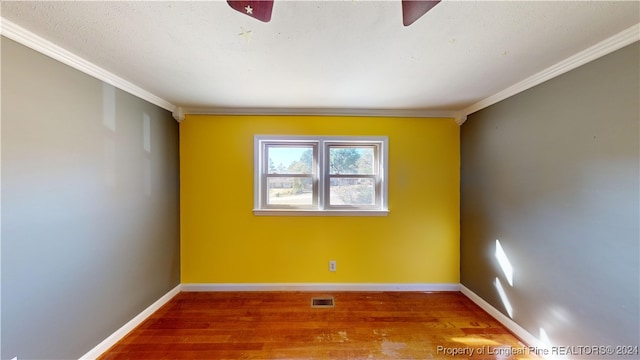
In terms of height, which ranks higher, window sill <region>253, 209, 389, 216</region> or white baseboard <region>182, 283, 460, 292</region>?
window sill <region>253, 209, 389, 216</region>

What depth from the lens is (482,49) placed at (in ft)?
4.62

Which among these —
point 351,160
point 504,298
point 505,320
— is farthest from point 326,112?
point 505,320

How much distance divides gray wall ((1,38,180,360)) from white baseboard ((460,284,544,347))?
3.28 metres

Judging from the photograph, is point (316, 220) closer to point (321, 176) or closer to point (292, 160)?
point (321, 176)

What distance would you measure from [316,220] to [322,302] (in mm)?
865

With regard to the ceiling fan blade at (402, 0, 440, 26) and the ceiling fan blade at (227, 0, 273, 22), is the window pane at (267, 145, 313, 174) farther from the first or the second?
the ceiling fan blade at (402, 0, 440, 26)

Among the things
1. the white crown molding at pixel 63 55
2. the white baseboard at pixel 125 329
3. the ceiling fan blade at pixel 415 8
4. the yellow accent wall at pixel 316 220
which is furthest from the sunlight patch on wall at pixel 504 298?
the white crown molding at pixel 63 55

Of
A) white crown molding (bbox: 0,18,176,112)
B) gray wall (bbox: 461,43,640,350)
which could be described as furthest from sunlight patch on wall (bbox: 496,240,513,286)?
white crown molding (bbox: 0,18,176,112)

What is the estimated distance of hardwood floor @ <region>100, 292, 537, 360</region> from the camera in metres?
1.76

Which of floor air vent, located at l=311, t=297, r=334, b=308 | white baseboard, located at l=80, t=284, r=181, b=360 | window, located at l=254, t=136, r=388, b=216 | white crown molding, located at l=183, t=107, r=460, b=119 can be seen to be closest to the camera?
white baseboard, located at l=80, t=284, r=181, b=360

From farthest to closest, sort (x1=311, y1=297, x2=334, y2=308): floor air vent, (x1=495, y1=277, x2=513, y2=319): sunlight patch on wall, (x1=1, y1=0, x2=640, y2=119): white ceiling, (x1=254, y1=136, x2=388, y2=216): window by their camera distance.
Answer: (x1=254, y1=136, x2=388, y2=216): window, (x1=311, y1=297, x2=334, y2=308): floor air vent, (x1=495, y1=277, x2=513, y2=319): sunlight patch on wall, (x1=1, y1=0, x2=640, y2=119): white ceiling

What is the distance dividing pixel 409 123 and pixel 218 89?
2057 millimetres

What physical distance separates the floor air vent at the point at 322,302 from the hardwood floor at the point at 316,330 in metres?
0.07

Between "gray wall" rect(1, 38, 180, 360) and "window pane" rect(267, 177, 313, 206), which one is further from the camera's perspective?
"window pane" rect(267, 177, 313, 206)
